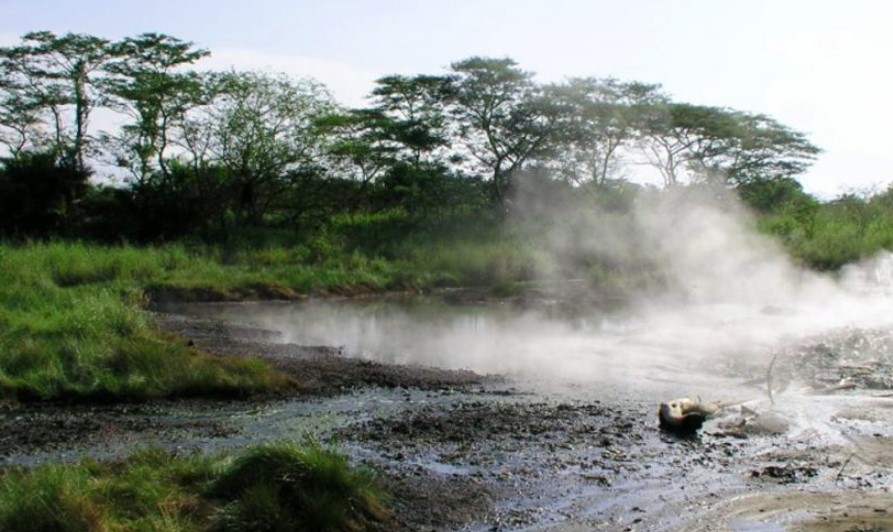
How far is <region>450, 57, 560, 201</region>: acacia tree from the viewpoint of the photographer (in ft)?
123

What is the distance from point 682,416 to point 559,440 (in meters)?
1.42

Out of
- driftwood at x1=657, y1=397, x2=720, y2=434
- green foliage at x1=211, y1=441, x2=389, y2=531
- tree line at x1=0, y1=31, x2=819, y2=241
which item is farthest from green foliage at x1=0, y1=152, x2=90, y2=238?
green foliage at x1=211, y1=441, x2=389, y2=531

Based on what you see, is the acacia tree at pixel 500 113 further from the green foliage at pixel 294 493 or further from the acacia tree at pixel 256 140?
the green foliage at pixel 294 493

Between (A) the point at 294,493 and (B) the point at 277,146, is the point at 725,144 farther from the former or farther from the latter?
(A) the point at 294,493

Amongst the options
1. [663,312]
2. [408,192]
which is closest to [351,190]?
[408,192]

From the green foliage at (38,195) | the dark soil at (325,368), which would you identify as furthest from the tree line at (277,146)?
the dark soil at (325,368)

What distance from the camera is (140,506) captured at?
598 cm

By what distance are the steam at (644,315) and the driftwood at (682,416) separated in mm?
2762

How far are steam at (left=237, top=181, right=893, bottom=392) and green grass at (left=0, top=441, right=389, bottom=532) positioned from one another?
269 inches

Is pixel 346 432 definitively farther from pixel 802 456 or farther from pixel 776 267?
pixel 776 267

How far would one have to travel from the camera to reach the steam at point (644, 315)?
1448 centimetres

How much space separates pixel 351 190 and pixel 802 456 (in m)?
29.1

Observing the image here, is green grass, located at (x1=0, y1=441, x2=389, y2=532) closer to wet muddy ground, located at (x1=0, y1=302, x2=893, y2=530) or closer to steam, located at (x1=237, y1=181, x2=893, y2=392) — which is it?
wet muddy ground, located at (x1=0, y1=302, x2=893, y2=530)

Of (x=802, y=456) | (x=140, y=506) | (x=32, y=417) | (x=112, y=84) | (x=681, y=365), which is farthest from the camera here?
(x=112, y=84)
